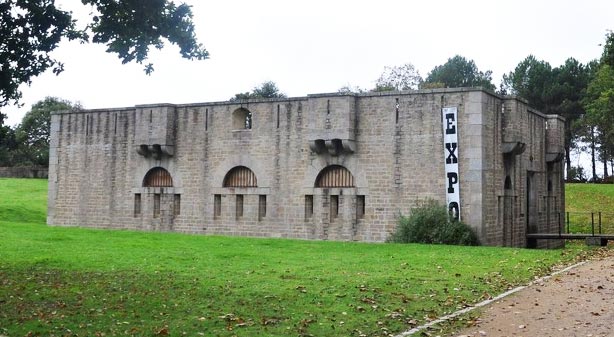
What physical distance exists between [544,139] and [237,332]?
81.1 ft

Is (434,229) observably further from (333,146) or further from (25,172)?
(25,172)

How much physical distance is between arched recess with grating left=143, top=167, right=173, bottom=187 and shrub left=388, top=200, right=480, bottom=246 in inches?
428

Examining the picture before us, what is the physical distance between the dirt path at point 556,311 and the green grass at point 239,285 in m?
0.68

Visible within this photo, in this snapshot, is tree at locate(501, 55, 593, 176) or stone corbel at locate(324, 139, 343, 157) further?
tree at locate(501, 55, 593, 176)

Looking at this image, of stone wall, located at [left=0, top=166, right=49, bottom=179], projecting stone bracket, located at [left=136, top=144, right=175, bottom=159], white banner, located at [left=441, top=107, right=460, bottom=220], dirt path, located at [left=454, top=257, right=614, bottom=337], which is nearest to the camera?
dirt path, located at [left=454, top=257, right=614, bottom=337]

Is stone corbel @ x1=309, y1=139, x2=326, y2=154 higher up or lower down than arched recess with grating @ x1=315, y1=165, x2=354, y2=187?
higher up

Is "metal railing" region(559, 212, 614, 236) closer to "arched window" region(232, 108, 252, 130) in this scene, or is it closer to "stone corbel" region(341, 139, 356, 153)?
"stone corbel" region(341, 139, 356, 153)

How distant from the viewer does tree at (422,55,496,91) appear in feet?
237

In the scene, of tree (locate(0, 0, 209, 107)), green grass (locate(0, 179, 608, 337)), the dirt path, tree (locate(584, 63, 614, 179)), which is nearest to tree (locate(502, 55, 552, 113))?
tree (locate(584, 63, 614, 179))

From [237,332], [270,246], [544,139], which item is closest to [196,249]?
[270,246]

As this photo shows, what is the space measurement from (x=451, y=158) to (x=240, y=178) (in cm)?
863

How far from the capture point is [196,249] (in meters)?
20.9

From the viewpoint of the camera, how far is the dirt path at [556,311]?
10.2 m

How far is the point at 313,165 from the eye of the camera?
27.3 m
